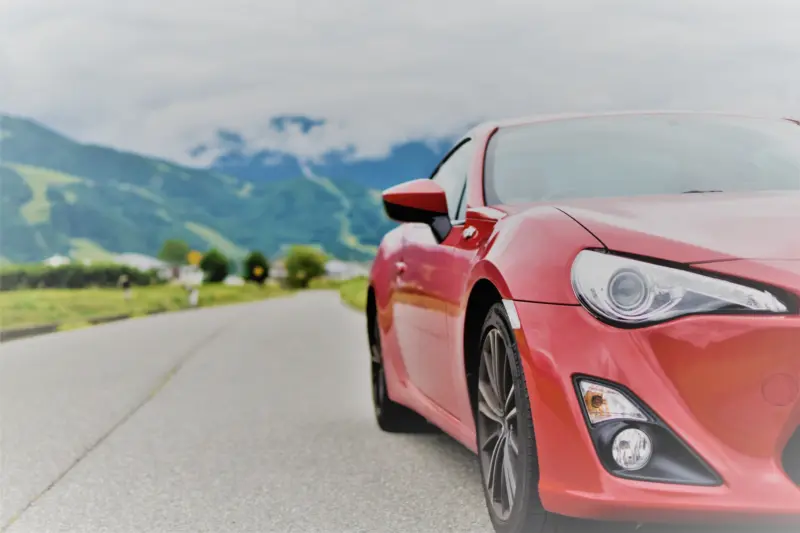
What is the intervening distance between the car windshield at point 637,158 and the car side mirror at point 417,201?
243 millimetres

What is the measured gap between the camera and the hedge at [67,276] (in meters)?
65.2

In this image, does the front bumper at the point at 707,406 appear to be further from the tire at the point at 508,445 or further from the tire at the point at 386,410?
the tire at the point at 386,410

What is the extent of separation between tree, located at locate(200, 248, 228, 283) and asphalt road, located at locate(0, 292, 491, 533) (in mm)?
171905

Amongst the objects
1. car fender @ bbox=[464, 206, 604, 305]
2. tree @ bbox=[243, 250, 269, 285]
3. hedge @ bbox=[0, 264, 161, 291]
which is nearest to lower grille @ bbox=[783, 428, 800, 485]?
car fender @ bbox=[464, 206, 604, 305]

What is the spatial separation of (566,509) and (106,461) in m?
3.29

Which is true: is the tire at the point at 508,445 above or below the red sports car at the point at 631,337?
below

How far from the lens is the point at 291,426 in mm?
6637

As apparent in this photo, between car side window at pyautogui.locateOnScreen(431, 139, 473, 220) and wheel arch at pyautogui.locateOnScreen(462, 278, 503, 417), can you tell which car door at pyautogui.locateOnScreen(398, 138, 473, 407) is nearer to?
car side window at pyautogui.locateOnScreen(431, 139, 473, 220)

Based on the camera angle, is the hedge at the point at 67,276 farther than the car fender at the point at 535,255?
Yes

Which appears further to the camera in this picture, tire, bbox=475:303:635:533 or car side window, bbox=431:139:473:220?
car side window, bbox=431:139:473:220

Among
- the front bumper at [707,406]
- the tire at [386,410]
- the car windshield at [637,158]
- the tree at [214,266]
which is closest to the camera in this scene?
the front bumper at [707,406]

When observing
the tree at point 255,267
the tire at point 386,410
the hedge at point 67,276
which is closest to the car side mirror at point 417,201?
the tire at point 386,410

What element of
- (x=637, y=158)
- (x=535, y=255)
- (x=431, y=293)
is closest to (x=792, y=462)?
(x=535, y=255)

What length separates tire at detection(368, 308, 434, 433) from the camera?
612 cm
